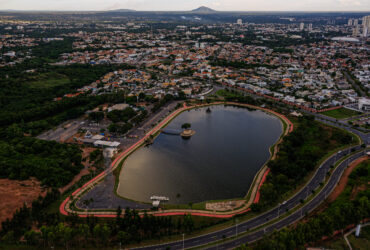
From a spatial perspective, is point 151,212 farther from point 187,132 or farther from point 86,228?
point 187,132

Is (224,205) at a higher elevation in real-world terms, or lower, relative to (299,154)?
lower

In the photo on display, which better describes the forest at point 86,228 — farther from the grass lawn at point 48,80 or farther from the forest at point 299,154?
the grass lawn at point 48,80

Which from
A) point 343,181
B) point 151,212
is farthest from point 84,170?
point 343,181

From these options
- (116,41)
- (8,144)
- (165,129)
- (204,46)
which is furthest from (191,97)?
(116,41)

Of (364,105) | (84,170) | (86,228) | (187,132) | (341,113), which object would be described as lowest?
(84,170)

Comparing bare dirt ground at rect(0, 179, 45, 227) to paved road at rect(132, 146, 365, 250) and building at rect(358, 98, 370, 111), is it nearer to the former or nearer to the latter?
paved road at rect(132, 146, 365, 250)

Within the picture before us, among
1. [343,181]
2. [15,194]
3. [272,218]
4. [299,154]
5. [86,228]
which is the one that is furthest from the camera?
[299,154]

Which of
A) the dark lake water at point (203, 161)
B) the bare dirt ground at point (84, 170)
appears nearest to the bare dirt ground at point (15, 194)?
the bare dirt ground at point (84, 170)
